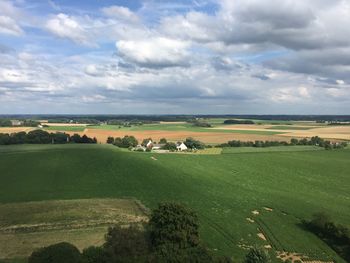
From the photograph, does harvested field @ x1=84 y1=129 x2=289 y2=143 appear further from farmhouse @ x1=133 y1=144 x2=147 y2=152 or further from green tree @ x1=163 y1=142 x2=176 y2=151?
green tree @ x1=163 y1=142 x2=176 y2=151

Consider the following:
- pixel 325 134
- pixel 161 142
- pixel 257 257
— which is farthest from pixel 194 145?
pixel 257 257

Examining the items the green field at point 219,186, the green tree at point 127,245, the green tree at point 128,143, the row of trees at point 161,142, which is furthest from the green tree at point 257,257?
the green tree at point 128,143

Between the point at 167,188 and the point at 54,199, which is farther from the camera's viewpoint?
the point at 167,188

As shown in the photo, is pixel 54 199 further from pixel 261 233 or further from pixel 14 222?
pixel 261 233

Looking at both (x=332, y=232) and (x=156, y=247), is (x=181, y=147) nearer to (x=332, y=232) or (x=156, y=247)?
(x=332, y=232)

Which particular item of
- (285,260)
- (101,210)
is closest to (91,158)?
(101,210)

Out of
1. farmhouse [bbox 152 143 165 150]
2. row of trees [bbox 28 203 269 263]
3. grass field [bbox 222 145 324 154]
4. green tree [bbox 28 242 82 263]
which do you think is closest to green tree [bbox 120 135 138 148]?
farmhouse [bbox 152 143 165 150]
